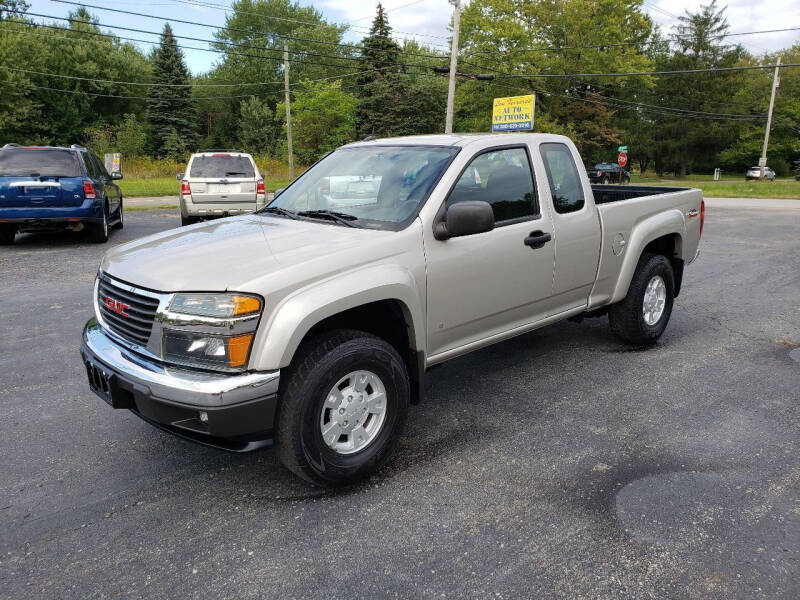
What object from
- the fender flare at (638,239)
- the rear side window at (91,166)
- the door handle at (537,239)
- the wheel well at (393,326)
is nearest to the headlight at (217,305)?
the wheel well at (393,326)

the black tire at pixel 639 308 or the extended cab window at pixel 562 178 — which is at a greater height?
the extended cab window at pixel 562 178

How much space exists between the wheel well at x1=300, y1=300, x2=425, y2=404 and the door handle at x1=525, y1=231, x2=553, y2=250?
115 centimetres

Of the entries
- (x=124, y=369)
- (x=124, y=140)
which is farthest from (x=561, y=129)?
(x=124, y=369)

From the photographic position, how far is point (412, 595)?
94.9 inches

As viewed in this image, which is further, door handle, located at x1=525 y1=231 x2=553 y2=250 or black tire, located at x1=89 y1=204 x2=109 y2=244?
black tire, located at x1=89 y1=204 x2=109 y2=244

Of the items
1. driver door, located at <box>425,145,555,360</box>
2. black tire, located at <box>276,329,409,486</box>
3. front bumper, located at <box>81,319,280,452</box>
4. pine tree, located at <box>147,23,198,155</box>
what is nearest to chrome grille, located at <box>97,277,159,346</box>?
front bumper, located at <box>81,319,280,452</box>

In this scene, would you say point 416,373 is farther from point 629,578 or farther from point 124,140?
point 124,140

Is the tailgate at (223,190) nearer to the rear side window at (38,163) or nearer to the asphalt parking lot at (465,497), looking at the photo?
the rear side window at (38,163)

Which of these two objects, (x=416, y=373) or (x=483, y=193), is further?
(x=483, y=193)

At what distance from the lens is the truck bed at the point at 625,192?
5926 mm

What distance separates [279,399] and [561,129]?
48535mm

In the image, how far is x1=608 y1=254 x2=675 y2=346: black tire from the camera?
208 inches

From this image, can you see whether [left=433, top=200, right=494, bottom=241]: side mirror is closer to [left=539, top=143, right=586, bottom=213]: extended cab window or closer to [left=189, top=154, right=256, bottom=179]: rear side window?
[left=539, top=143, right=586, bottom=213]: extended cab window

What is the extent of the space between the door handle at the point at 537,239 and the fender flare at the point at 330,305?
41.2 inches
